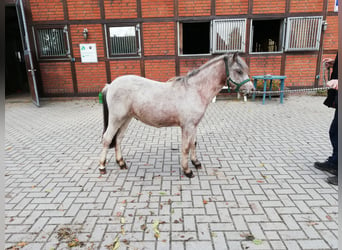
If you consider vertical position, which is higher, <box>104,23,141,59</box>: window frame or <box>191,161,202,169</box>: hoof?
<box>104,23,141,59</box>: window frame

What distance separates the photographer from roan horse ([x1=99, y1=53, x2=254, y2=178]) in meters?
3.00

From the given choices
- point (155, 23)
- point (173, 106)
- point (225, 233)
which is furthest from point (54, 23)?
point (225, 233)

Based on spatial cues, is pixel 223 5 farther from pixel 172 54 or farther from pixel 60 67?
pixel 60 67

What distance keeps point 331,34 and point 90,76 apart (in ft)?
31.5

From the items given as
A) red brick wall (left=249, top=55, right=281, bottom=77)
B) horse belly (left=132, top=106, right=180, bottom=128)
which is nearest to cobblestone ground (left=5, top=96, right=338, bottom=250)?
horse belly (left=132, top=106, right=180, bottom=128)

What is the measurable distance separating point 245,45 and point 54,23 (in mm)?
7470

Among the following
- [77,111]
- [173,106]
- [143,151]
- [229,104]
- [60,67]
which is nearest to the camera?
[173,106]

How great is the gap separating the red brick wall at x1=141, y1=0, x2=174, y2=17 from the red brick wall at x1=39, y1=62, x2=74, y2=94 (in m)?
3.76

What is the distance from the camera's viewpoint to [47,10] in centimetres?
835

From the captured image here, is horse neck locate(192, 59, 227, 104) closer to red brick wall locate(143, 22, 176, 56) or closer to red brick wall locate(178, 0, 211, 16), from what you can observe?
red brick wall locate(143, 22, 176, 56)

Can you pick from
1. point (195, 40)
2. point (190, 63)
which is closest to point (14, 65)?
point (195, 40)

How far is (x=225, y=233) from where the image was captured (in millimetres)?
2152

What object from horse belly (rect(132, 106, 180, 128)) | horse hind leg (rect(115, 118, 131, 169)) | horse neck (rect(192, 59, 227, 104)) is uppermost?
horse neck (rect(192, 59, 227, 104))

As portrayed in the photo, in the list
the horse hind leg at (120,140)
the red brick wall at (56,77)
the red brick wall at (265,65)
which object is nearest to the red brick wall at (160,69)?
the red brick wall at (265,65)
